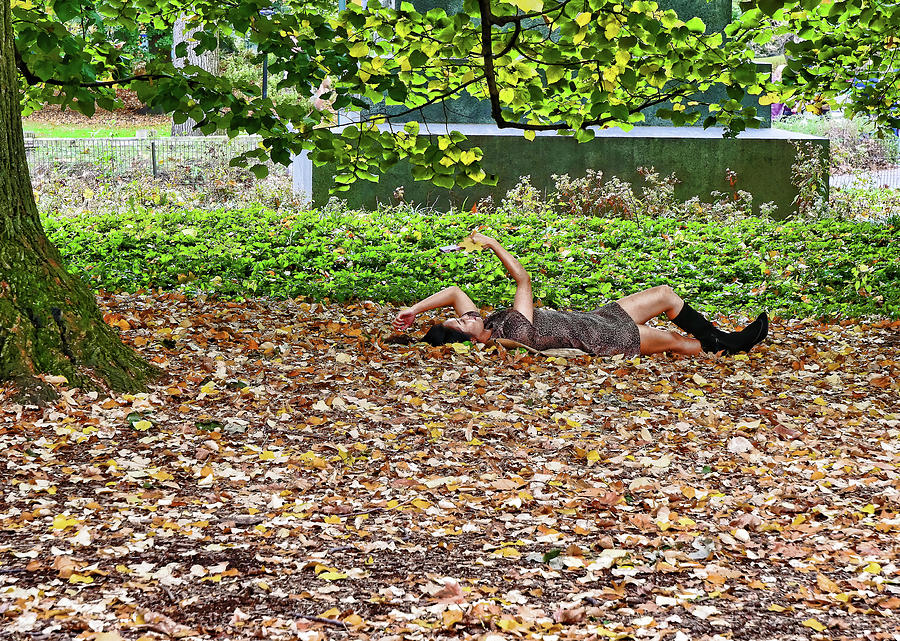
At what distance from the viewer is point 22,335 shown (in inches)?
175

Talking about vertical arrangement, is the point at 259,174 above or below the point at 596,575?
above

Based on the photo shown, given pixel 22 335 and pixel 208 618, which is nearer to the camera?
pixel 208 618

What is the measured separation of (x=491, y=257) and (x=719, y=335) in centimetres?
314

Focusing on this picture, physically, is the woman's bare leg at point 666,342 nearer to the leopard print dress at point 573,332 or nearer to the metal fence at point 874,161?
the leopard print dress at point 573,332

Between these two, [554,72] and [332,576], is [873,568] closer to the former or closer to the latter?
[332,576]

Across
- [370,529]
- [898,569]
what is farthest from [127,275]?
[898,569]

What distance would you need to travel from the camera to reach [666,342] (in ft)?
20.8

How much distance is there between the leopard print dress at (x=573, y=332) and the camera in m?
6.20

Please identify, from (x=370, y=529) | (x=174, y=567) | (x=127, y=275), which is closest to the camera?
(x=174, y=567)

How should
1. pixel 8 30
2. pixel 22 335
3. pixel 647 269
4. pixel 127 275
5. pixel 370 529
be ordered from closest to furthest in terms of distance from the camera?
1. pixel 370 529
2. pixel 22 335
3. pixel 8 30
4. pixel 127 275
5. pixel 647 269

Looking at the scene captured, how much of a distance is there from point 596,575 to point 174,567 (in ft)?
4.45

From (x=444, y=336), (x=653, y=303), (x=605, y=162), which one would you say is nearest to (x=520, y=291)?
(x=444, y=336)

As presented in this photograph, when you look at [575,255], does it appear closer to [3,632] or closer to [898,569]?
[898,569]

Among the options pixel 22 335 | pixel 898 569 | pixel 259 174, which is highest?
pixel 259 174
